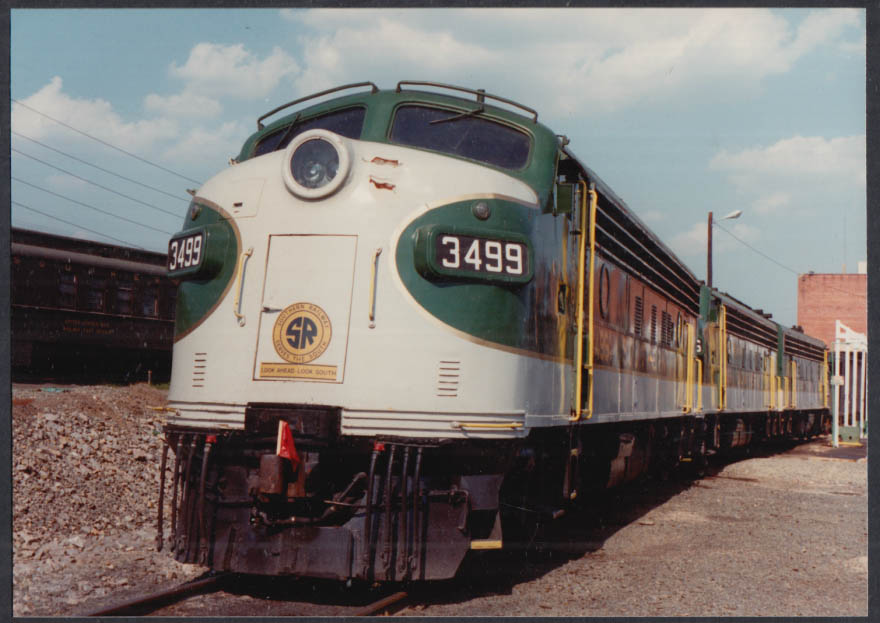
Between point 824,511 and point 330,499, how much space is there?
25.2ft

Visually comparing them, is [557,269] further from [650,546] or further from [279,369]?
[650,546]

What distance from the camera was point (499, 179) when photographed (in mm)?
5715

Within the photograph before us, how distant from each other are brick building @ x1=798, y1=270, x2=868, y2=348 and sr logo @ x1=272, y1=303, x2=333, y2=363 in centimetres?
2054

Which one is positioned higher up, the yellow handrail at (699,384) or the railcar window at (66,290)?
the railcar window at (66,290)

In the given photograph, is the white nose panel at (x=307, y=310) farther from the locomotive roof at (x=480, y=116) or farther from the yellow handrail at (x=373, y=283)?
the locomotive roof at (x=480, y=116)

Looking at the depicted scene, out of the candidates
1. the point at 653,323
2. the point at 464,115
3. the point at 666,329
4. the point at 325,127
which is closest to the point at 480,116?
the point at 464,115

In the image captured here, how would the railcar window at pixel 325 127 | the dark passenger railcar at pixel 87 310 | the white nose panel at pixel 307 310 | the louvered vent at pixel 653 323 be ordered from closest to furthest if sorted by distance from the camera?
the white nose panel at pixel 307 310
the railcar window at pixel 325 127
the louvered vent at pixel 653 323
the dark passenger railcar at pixel 87 310

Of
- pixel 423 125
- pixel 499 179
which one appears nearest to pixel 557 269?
pixel 499 179

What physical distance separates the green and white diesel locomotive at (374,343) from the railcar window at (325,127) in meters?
0.02

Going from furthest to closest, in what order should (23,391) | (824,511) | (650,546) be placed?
(23,391) → (824,511) → (650,546)

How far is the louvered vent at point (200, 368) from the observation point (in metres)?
5.70

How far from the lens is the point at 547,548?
24.1ft

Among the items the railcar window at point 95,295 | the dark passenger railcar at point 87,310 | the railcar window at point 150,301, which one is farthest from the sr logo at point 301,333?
the railcar window at point 150,301

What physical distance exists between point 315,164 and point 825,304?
26094mm
